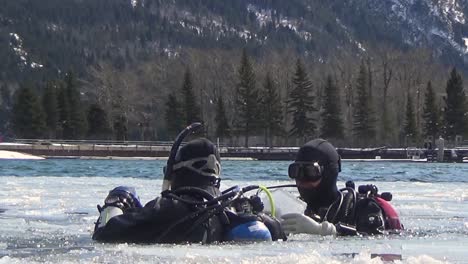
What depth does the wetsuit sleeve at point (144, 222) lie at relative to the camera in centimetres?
759

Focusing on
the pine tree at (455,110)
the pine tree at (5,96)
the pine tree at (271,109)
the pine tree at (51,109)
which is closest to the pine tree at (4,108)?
the pine tree at (5,96)

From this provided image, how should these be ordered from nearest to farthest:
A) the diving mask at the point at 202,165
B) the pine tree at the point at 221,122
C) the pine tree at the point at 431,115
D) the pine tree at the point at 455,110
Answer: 1. the diving mask at the point at 202,165
2. the pine tree at the point at 431,115
3. the pine tree at the point at 455,110
4. the pine tree at the point at 221,122

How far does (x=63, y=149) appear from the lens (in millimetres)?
74875

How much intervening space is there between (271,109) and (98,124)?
19944mm

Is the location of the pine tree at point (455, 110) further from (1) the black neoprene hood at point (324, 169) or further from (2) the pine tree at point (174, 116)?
(1) the black neoprene hood at point (324, 169)

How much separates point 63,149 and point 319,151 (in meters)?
68.1

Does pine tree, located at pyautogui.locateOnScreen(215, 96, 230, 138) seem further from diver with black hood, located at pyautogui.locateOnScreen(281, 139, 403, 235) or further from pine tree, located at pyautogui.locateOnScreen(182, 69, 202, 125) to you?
diver with black hood, located at pyautogui.locateOnScreen(281, 139, 403, 235)

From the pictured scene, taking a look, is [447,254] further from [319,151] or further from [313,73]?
[313,73]

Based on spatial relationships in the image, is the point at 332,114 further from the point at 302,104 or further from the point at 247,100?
the point at 247,100

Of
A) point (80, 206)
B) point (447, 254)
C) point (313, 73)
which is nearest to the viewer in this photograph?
point (447, 254)

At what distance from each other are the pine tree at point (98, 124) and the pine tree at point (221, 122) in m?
12.5

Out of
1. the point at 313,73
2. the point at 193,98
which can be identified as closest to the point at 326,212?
the point at 193,98

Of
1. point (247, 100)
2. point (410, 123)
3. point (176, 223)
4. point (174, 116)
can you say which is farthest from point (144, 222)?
point (174, 116)

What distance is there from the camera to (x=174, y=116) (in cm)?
9125
